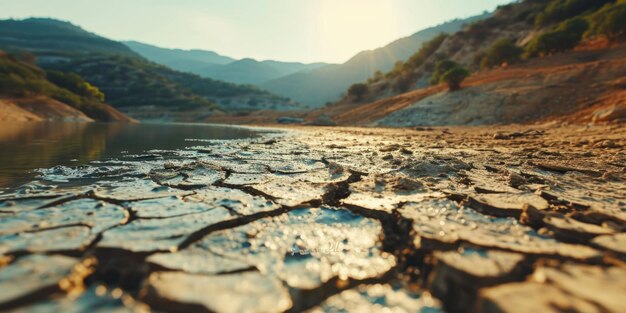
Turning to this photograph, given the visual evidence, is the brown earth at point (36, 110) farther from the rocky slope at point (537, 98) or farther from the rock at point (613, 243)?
the rock at point (613, 243)

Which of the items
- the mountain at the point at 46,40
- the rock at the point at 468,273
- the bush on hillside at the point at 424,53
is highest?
the mountain at the point at 46,40

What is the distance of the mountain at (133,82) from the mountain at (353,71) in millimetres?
45260

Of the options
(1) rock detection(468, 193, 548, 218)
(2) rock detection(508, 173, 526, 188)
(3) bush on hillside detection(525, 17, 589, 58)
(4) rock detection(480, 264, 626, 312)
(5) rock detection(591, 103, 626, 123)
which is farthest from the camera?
(3) bush on hillside detection(525, 17, 589, 58)

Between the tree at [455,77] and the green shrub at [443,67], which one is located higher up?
the green shrub at [443,67]

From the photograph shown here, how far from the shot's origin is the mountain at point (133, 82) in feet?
186

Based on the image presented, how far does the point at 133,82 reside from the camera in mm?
63562

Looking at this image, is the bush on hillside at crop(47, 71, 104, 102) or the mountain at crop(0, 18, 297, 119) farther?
the mountain at crop(0, 18, 297, 119)

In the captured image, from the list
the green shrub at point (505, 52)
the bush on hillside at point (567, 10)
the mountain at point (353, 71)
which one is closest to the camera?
the green shrub at point (505, 52)

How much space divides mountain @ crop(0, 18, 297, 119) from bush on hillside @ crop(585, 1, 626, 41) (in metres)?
45.3

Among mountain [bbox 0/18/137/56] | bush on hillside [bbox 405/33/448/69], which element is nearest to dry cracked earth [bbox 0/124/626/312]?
bush on hillside [bbox 405/33/448/69]

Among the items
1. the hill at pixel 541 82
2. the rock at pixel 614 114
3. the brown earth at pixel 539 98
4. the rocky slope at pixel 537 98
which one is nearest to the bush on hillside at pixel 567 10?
the hill at pixel 541 82

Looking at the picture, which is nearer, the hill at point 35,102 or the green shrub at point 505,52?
the hill at point 35,102

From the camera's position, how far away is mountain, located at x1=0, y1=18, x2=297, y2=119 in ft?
186

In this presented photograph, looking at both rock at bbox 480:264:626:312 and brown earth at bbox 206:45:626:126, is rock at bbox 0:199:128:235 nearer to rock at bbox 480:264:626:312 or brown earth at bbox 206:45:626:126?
rock at bbox 480:264:626:312
